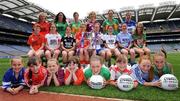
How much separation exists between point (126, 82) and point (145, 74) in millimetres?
760

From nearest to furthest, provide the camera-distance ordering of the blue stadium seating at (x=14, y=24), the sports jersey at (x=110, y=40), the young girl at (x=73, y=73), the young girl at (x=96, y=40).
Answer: the young girl at (x=73, y=73)
the young girl at (x=96, y=40)
the sports jersey at (x=110, y=40)
the blue stadium seating at (x=14, y=24)

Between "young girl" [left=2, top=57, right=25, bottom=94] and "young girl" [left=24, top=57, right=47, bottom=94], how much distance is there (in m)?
0.21

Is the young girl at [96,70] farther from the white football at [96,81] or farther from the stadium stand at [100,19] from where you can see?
the stadium stand at [100,19]

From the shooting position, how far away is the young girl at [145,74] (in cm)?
709

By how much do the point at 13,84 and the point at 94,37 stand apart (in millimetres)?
3644

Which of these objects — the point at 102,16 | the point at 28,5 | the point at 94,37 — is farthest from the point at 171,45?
the point at 94,37

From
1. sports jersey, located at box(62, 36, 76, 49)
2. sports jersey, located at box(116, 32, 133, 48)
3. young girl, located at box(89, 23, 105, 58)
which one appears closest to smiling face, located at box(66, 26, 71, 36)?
sports jersey, located at box(62, 36, 76, 49)

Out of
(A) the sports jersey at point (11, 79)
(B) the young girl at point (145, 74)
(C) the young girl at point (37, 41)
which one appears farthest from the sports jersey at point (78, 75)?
(C) the young girl at point (37, 41)

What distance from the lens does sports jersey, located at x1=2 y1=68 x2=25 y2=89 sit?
7.12 m

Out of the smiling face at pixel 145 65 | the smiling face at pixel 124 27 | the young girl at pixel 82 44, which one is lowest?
the smiling face at pixel 145 65

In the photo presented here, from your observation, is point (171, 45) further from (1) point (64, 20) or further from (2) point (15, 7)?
(1) point (64, 20)

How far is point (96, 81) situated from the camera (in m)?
7.01

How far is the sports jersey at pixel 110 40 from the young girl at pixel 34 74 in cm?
325

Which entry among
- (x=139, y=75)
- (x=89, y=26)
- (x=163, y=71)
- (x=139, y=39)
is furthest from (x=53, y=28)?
(x=163, y=71)
